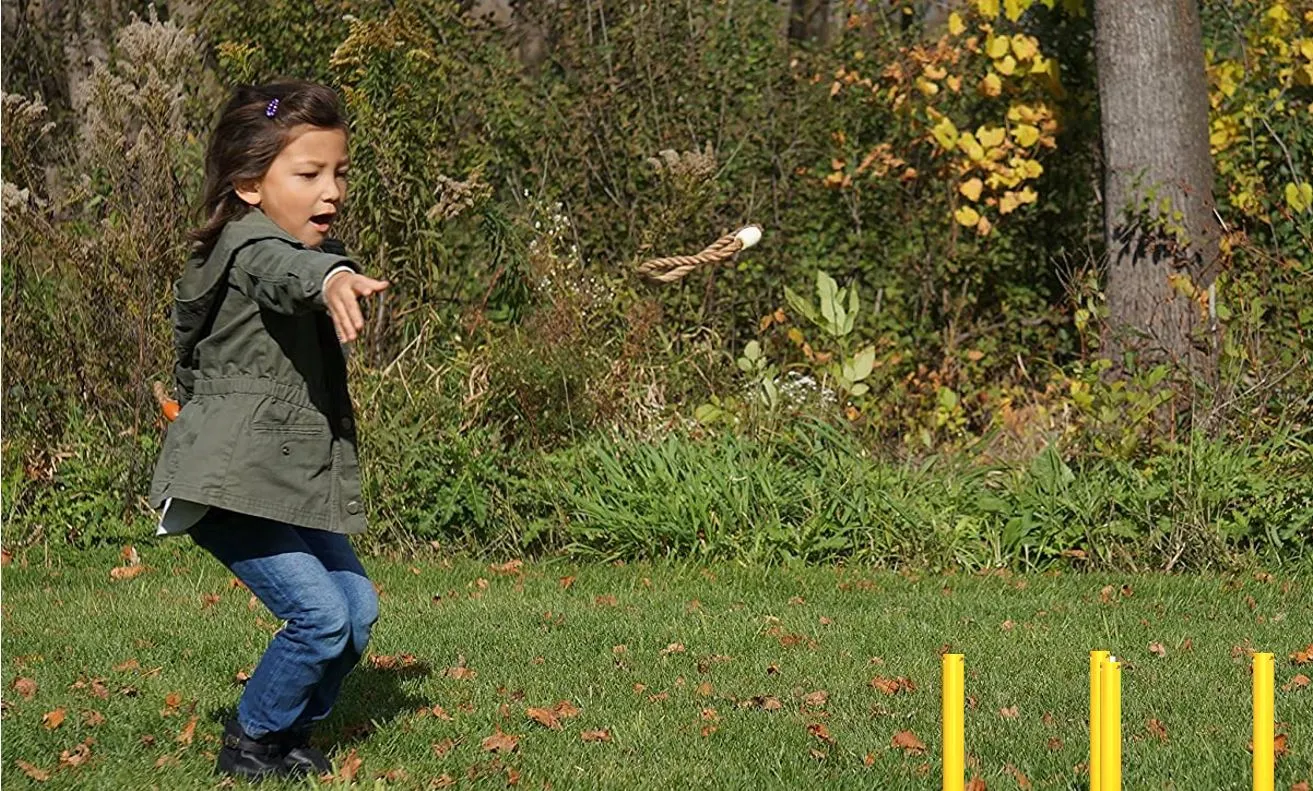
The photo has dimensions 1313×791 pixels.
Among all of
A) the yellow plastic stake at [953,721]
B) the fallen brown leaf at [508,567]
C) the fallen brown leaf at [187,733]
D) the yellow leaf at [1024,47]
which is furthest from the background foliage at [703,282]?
the yellow plastic stake at [953,721]

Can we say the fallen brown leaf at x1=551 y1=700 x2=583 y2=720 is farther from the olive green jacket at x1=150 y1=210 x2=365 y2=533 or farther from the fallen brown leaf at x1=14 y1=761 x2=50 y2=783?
the fallen brown leaf at x1=14 y1=761 x2=50 y2=783

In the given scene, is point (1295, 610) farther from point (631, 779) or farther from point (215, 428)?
point (215, 428)

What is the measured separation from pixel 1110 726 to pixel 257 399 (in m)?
2.05

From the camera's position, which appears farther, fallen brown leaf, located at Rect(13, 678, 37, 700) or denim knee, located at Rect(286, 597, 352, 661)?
fallen brown leaf, located at Rect(13, 678, 37, 700)

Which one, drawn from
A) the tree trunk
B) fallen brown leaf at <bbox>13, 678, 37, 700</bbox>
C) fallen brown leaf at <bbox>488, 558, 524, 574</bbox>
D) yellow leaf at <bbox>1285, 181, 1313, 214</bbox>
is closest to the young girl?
fallen brown leaf at <bbox>13, 678, 37, 700</bbox>

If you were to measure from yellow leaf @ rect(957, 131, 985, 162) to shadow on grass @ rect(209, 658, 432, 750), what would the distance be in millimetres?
5426

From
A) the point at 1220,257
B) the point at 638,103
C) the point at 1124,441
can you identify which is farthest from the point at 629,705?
the point at 638,103

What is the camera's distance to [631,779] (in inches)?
171

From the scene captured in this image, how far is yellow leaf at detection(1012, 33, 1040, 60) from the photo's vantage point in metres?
9.84

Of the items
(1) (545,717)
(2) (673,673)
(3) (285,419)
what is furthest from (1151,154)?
(3) (285,419)

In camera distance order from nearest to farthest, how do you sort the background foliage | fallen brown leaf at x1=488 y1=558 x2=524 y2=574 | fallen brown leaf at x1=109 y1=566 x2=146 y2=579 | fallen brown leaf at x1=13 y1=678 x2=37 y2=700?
fallen brown leaf at x1=13 y1=678 x2=37 y2=700 < fallen brown leaf at x1=109 y1=566 x2=146 y2=579 < fallen brown leaf at x1=488 y1=558 x2=524 y2=574 < the background foliage

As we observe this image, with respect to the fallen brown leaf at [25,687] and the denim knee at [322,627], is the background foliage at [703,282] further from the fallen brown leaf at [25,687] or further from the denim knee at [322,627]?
the denim knee at [322,627]

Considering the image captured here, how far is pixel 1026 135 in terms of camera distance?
9922mm

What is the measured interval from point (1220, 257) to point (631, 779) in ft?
16.4
